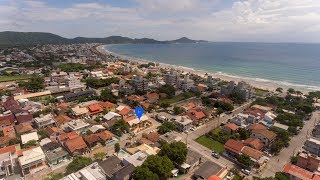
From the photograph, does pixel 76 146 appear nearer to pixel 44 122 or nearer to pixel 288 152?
pixel 44 122

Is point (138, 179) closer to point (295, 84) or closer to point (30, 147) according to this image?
point (30, 147)

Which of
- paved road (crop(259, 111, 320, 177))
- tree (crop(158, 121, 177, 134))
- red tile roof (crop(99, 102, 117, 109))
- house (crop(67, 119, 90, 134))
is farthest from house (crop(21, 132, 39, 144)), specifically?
paved road (crop(259, 111, 320, 177))

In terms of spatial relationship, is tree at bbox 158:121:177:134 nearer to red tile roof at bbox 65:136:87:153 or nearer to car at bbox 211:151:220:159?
car at bbox 211:151:220:159

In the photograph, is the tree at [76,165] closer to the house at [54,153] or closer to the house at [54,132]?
the house at [54,153]

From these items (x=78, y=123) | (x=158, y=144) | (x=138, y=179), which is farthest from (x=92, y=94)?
(x=138, y=179)

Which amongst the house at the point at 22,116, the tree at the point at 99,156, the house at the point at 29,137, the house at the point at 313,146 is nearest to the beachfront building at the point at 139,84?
the house at the point at 22,116

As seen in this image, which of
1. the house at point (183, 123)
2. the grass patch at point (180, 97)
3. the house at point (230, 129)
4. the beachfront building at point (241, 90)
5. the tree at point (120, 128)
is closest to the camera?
the tree at point (120, 128)

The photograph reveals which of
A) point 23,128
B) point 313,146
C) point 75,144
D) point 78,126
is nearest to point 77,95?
point 23,128
